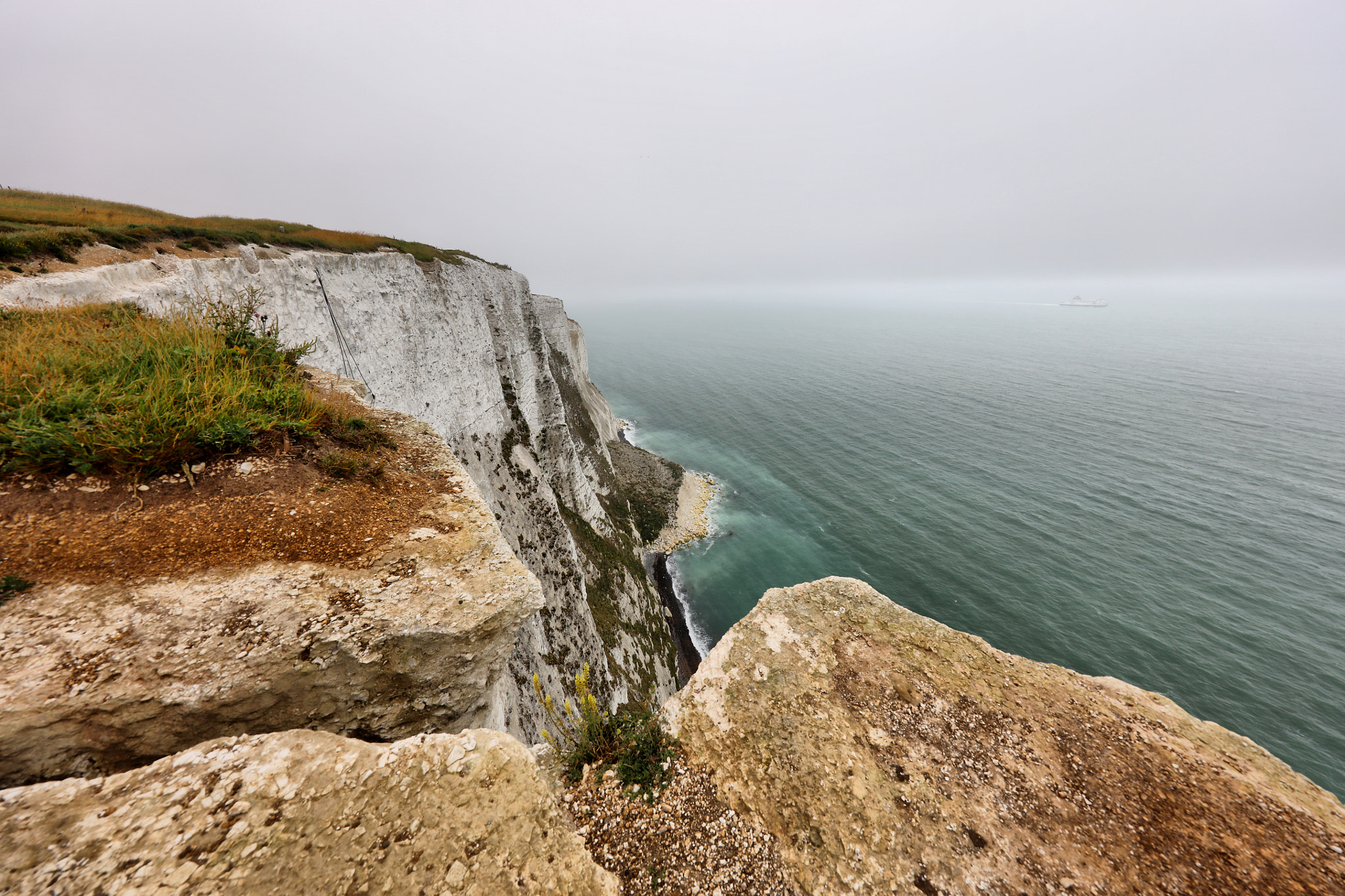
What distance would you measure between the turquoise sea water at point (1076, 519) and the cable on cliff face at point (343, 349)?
2912 cm

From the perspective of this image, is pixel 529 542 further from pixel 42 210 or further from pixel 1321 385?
pixel 1321 385

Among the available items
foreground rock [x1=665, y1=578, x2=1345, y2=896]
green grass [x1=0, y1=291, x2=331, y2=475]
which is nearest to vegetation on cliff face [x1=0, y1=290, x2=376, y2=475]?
green grass [x1=0, y1=291, x2=331, y2=475]

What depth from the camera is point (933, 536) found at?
1639 inches

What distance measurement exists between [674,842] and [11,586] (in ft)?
28.4

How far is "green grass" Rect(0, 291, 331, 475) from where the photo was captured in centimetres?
614

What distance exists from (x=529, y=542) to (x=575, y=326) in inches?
1735

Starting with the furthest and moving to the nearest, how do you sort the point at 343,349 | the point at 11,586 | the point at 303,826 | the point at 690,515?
the point at 690,515 < the point at 343,349 < the point at 11,586 < the point at 303,826

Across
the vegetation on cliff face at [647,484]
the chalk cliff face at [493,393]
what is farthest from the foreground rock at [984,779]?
the vegetation on cliff face at [647,484]

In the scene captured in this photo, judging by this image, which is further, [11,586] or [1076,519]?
[1076,519]

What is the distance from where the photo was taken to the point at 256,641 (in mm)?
5469

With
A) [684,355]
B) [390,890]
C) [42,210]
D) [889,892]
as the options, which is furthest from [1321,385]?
[42,210]

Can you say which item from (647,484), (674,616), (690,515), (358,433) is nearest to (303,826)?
(358,433)

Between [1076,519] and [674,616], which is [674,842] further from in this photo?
[1076,519]

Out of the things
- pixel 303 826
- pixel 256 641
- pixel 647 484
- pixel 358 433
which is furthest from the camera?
pixel 647 484
